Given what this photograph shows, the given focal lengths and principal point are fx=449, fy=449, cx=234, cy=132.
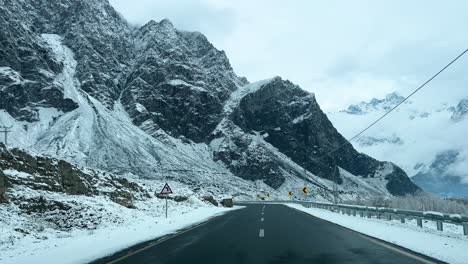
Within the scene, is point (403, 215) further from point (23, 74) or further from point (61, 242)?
point (23, 74)

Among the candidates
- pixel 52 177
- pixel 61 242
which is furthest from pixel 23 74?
pixel 61 242

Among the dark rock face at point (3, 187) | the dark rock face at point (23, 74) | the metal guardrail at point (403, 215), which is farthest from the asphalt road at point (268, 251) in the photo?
the dark rock face at point (23, 74)

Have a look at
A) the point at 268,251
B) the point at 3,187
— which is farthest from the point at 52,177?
the point at 268,251

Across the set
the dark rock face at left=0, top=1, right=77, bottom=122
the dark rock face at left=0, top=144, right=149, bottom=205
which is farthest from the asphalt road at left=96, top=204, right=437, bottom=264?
the dark rock face at left=0, top=1, right=77, bottom=122

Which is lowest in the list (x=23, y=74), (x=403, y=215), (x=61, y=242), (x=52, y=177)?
(x=61, y=242)

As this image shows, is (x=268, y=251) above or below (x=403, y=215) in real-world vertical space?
below

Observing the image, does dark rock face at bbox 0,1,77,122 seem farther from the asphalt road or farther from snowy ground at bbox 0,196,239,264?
the asphalt road

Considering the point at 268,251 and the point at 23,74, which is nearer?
the point at 268,251

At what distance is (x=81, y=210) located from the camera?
76.8ft

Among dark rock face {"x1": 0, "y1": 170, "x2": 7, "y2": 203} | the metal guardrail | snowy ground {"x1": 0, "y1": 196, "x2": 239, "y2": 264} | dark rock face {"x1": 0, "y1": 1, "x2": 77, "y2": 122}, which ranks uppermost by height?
dark rock face {"x1": 0, "y1": 1, "x2": 77, "y2": 122}

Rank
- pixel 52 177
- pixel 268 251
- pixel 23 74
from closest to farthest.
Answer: pixel 268 251
pixel 52 177
pixel 23 74

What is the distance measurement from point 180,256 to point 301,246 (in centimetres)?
413

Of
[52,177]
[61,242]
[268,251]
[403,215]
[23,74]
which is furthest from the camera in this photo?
[23,74]

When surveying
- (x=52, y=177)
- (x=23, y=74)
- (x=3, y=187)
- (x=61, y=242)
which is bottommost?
(x=61, y=242)
